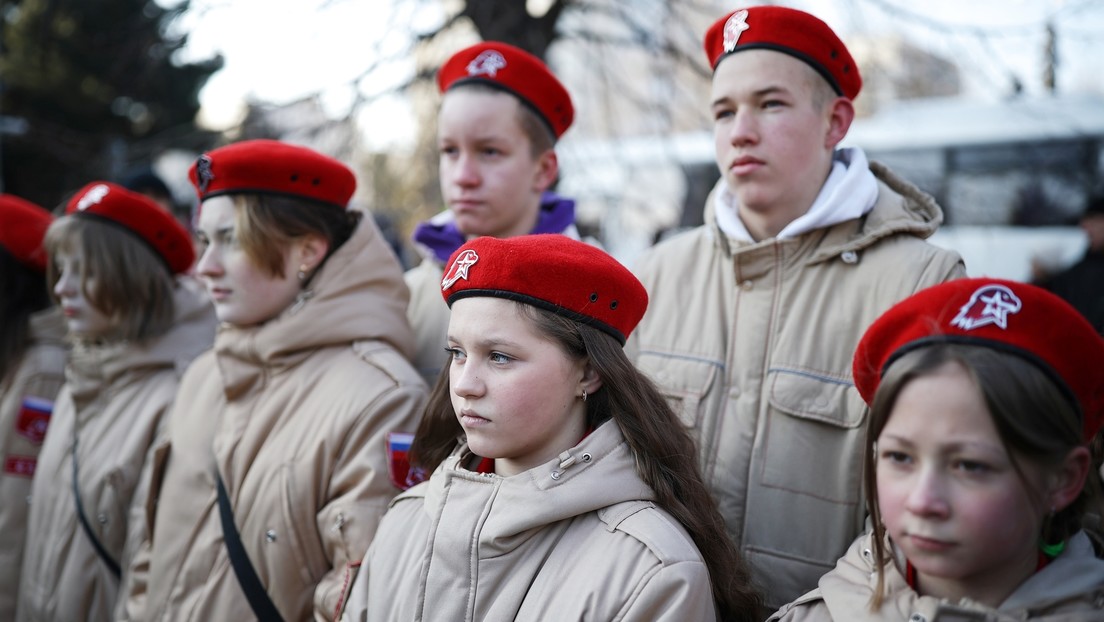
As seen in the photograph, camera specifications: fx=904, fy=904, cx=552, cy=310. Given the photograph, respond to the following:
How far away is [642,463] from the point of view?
2.20 metres

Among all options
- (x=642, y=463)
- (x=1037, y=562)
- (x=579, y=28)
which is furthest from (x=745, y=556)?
(x=579, y=28)

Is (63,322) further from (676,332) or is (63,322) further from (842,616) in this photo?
(842,616)

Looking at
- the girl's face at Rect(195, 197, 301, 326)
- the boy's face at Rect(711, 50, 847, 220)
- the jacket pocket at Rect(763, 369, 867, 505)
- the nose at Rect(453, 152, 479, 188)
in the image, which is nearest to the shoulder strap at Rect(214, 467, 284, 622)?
the girl's face at Rect(195, 197, 301, 326)

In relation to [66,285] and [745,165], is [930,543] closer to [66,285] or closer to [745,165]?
[745,165]

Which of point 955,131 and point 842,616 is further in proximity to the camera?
point 955,131

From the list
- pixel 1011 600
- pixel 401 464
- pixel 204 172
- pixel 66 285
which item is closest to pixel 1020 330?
pixel 1011 600

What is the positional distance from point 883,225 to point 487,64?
166cm

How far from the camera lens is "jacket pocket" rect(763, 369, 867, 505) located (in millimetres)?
2453

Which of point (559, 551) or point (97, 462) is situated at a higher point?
point (559, 551)

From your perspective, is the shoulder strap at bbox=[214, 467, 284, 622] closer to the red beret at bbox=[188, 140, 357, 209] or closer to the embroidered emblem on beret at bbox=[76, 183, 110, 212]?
the red beret at bbox=[188, 140, 357, 209]

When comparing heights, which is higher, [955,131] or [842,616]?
[955,131]

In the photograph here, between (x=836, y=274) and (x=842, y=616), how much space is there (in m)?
1.09

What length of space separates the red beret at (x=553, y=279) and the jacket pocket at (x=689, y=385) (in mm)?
490

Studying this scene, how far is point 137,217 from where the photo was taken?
390 cm
